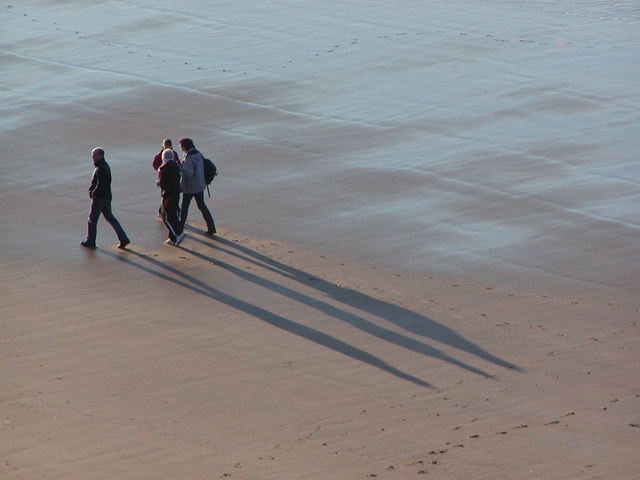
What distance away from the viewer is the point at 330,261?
13.3 metres

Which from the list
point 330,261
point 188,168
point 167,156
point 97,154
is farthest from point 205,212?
point 330,261

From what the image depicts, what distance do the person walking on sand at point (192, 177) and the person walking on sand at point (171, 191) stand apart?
0.13 metres

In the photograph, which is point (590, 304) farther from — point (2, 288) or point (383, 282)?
point (2, 288)

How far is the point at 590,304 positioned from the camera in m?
11.9

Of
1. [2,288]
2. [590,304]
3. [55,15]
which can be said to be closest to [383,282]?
[590,304]

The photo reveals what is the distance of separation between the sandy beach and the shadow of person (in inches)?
1.3

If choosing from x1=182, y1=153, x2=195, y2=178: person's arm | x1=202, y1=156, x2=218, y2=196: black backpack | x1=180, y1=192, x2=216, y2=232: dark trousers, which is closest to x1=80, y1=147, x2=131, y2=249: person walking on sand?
x1=180, y1=192, x2=216, y2=232: dark trousers

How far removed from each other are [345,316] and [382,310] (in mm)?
424

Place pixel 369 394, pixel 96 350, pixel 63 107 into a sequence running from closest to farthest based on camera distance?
pixel 369 394, pixel 96 350, pixel 63 107

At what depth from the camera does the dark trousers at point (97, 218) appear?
44.2ft

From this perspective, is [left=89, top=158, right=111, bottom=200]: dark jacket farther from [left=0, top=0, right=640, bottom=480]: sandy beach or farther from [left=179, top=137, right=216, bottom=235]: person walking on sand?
[left=179, top=137, right=216, bottom=235]: person walking on sand

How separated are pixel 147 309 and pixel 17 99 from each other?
9.62 meters

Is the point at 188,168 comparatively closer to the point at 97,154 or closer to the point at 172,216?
the point at 172,216

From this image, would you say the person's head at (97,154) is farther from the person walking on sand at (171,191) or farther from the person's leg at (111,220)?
the person walking on sand at (171,191)
